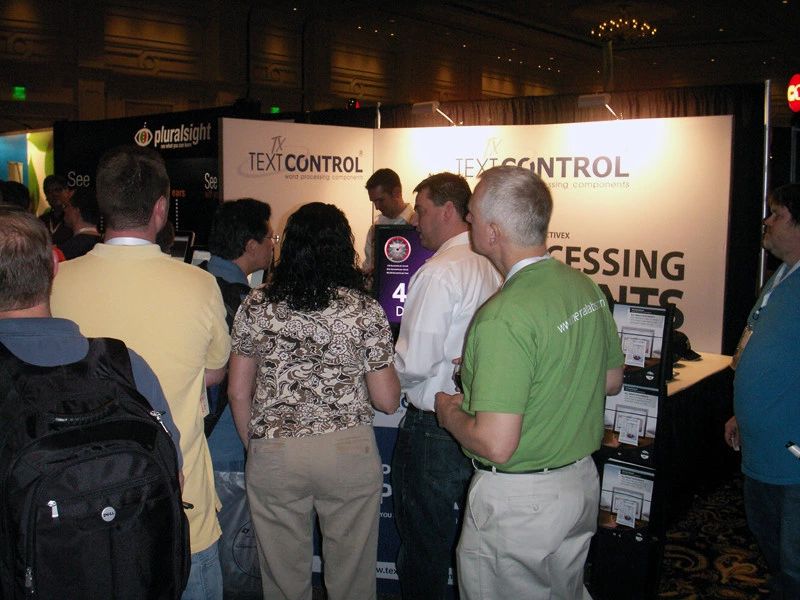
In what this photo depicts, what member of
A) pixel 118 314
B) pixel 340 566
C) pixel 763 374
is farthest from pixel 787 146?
pixel 118 314

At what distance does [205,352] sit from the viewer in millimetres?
1613

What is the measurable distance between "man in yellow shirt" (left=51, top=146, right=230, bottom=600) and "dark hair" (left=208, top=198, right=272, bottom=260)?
2.11 feet

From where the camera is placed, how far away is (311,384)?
1.85m

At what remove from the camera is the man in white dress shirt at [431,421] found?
212 cm

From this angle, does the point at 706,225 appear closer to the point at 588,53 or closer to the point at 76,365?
the point at 76,365

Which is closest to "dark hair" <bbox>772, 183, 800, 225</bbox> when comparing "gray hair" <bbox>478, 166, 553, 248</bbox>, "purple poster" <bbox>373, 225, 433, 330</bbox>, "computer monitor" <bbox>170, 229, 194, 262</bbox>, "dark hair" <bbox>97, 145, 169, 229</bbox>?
"gray hair" <bbox>478, 166, 553, 248</bbox>

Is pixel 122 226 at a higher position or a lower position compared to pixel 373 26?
lower

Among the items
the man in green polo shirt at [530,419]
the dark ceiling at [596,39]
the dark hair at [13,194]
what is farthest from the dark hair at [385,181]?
the dark ceiling at [596,39]

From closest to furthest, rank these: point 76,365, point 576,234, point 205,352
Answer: point 76,365 < point 205,352 < point 576,234

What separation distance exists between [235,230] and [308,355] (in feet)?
2.19

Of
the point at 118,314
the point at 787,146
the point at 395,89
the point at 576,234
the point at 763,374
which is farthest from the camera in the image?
the point at 395,89

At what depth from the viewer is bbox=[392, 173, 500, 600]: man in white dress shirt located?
6.96ft

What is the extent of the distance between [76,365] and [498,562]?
1.00 meters

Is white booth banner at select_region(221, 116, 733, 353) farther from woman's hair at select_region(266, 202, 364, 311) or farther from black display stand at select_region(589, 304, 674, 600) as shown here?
woman's hair at select_region(266, 202, 364, 311)
